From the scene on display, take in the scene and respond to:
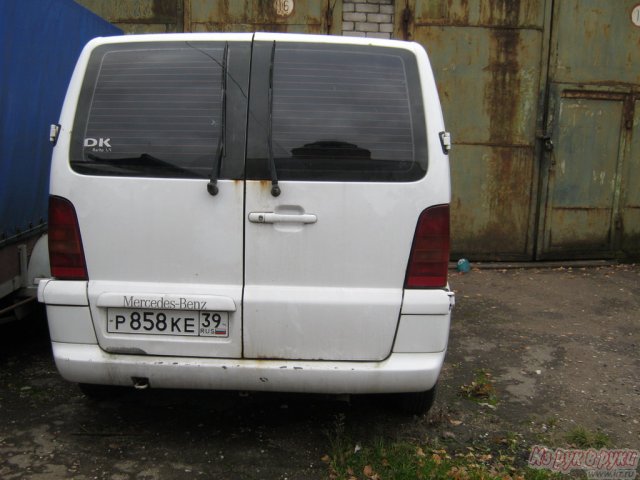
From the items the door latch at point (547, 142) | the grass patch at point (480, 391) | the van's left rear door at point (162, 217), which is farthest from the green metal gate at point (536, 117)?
the van's left rear door at point (162, 217)

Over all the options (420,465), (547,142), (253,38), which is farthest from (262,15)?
(420,465)

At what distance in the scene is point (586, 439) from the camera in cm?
346

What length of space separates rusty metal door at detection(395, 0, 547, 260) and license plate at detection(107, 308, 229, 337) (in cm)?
534

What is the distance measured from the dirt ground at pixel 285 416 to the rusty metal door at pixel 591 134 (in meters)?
2.84

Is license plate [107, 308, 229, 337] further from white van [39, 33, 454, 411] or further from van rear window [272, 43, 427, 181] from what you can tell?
van rear window [272, 43, 427, 181]

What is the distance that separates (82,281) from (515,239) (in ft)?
19.8

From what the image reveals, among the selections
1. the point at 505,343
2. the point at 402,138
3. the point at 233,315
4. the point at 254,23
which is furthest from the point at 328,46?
the point at 254,23

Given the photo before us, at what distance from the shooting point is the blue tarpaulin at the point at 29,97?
12.6ft

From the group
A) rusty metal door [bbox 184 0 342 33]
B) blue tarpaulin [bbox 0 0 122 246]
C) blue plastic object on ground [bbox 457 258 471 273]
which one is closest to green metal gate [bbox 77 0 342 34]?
rusty metal door [bbox 184 0 342 33]

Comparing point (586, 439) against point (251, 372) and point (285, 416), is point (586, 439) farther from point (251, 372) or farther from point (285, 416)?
point (251, 372)

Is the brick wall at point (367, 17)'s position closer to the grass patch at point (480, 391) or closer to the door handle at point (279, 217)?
the grass patch at point (480, 391)

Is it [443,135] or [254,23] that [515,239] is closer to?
[254,23]

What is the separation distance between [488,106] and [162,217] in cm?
566

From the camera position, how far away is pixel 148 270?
2.93 metres
